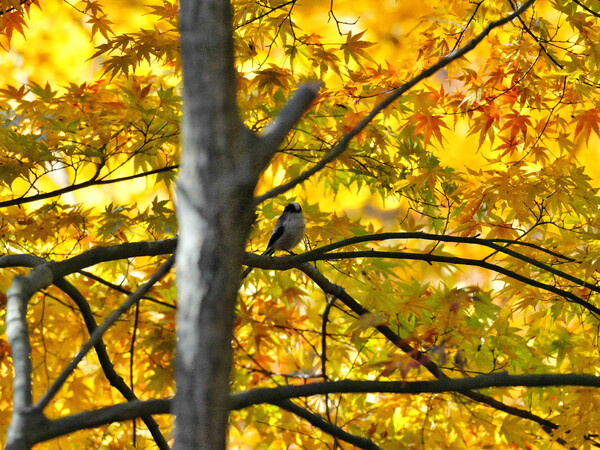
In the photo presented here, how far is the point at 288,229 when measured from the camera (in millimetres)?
3330

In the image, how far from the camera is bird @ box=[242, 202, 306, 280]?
10.3ft

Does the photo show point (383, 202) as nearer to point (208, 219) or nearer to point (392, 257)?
point (392, 257)

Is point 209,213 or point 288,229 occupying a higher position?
point 288,229

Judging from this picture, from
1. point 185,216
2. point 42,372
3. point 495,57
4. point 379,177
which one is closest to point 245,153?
point 185,216

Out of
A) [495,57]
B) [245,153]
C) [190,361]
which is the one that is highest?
[495,57]

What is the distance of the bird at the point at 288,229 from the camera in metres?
3.15

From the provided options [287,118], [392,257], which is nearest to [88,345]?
[287,118]

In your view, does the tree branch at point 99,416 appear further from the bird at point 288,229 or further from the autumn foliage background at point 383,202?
the bird at point 288,229

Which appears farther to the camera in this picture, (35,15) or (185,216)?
(35,15)

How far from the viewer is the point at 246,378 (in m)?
3.43

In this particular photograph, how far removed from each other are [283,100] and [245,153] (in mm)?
1681

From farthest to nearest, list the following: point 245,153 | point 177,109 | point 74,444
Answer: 1. point 74,444
2. point 177,109
3. point 245,153

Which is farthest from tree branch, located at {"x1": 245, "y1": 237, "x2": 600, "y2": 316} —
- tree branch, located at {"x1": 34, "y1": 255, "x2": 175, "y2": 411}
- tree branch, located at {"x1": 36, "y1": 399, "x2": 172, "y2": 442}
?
tree branch, located at {"x1": 36, "y1": 399, "x2": 172, "y2": 442}

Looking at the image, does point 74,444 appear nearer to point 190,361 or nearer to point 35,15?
point 190,361
